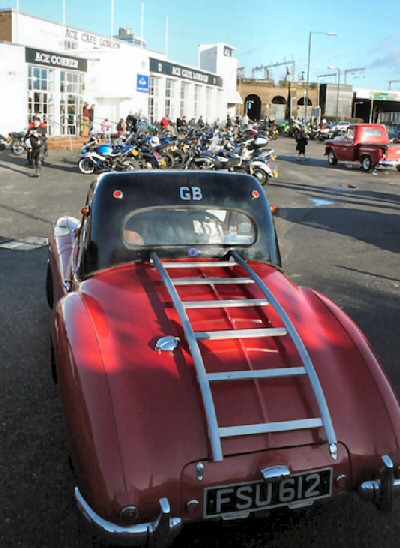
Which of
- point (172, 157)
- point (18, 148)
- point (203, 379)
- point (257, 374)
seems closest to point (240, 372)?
point (257, 374)

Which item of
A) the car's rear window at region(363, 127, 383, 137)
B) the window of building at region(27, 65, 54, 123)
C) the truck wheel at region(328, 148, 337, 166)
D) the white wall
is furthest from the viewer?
the window of building at region(27, 65, 54, 123)

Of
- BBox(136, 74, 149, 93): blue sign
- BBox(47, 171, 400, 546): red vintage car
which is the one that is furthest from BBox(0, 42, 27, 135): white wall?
BBox(47, 171, 400, 546): red vintage car

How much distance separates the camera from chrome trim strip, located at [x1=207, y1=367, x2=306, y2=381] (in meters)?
2.73

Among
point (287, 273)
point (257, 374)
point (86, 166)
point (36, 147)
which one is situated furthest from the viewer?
point (86, 166)

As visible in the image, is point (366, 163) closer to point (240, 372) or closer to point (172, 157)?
point (172, 157)

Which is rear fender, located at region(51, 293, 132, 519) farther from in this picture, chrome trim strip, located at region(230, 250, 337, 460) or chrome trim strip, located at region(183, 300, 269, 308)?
chrome trim strip, located at region(230, 250, 337, 460)

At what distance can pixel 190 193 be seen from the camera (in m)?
4.05

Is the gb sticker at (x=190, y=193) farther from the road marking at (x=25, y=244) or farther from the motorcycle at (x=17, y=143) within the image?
the motorcycle at (x=17, y=143)

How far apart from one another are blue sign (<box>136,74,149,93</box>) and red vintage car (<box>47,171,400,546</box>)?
3584 cm

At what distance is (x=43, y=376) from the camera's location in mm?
4598

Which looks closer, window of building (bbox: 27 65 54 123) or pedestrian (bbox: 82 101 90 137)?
window of building (bbox: 27 65 54 123)

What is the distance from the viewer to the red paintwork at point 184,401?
247 cm

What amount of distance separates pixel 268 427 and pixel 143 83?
38154mm

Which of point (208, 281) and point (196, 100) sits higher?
point (196, 100)
